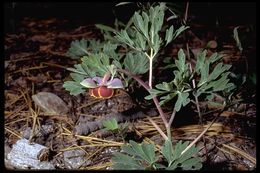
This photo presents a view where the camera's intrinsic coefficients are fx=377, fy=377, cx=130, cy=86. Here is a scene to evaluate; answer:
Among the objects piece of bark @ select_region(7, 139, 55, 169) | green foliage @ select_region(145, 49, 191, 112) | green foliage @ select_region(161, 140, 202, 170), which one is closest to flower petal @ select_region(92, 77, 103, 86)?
green foliage @ select_region(145, 49, 191, 112)

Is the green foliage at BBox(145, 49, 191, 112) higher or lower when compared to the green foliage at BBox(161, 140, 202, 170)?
higher

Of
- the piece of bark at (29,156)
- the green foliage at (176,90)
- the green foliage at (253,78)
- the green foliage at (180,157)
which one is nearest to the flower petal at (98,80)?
the green foliage at (176,90)

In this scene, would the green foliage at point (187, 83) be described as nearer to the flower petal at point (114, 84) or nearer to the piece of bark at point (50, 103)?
the flower petal at point (114, 84)

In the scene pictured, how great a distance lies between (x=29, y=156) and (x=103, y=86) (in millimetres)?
479

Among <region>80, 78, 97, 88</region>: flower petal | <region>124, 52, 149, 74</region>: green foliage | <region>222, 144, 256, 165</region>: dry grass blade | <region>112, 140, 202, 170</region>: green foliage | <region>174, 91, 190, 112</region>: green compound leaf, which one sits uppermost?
<region>124, 52, 149, 74</region>: green foliage

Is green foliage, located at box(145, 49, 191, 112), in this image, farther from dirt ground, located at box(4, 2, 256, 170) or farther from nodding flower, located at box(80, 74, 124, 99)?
dirt ground, located at box(4, 2, 256, 170)

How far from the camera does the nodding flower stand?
1245 mm

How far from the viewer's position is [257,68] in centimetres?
190

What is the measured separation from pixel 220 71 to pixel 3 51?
155cm

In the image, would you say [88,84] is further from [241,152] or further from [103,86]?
[241,152]

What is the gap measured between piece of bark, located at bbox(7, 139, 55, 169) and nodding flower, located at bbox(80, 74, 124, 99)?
15.6 inches

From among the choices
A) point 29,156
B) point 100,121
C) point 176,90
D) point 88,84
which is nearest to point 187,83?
point 176,90

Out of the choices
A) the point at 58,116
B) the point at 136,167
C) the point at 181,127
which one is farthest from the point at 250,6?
the point at 136,167

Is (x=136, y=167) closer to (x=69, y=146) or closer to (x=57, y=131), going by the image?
(x=69, y=146)
